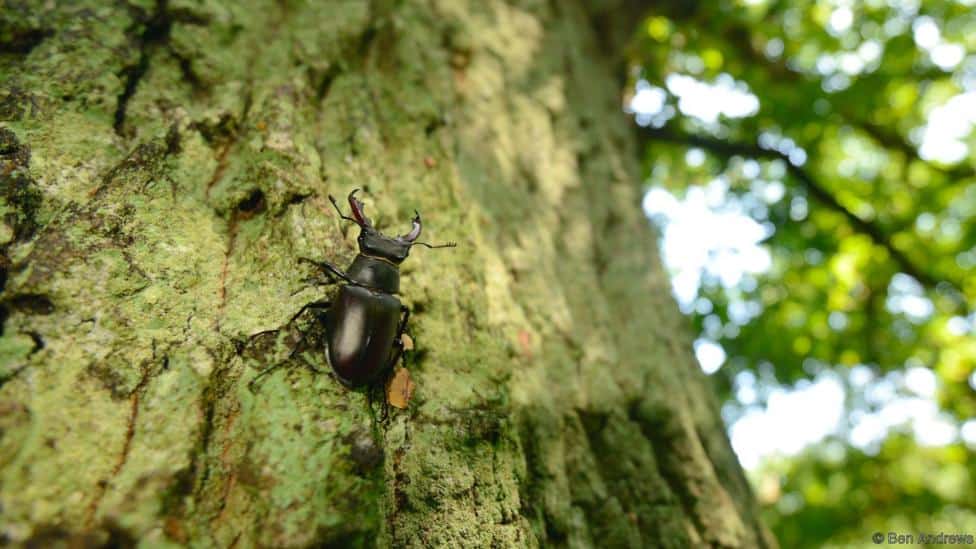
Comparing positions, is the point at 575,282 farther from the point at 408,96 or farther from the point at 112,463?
the point at 112,463

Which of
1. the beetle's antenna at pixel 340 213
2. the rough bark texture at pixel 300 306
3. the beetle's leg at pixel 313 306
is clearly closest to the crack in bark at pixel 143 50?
the rough bark texture at pixel 300 306

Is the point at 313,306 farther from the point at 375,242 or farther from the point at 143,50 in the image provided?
the point at 143,50

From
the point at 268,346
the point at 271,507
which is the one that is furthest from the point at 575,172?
the point at 271,507

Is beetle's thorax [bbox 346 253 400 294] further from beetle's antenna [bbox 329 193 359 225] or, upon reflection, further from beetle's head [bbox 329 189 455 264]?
beetle's antenna [bbox 329 193 359 225]

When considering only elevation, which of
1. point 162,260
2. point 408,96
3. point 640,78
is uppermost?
point 640,78

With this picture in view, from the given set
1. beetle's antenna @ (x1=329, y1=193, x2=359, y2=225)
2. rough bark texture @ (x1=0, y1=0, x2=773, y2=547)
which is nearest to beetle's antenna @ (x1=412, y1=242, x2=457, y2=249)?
rough bark texture @ (x1=0, y1=0, x2=773, y2=547)

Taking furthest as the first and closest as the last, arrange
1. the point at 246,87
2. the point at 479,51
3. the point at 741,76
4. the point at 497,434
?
the point at 741,76, the point at 479,51, the point at 246,87, the point at 497,434

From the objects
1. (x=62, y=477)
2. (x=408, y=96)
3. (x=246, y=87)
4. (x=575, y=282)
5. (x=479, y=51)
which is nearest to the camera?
(x=62, y=477)
